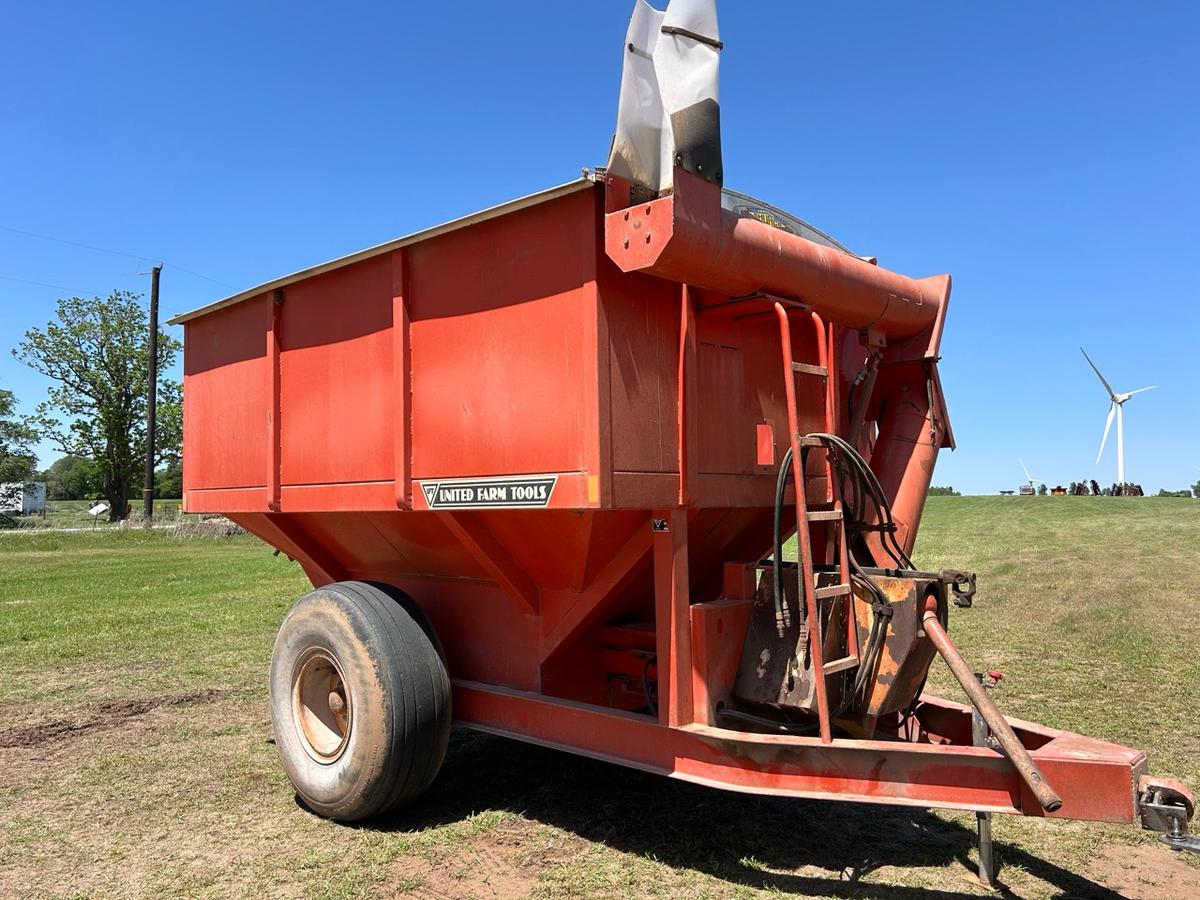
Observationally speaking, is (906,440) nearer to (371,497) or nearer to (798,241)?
(798,241)

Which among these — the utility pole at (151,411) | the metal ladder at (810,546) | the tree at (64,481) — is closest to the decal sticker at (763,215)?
the metal ladder at (810,546)

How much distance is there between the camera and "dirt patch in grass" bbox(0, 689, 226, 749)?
631 centimetres

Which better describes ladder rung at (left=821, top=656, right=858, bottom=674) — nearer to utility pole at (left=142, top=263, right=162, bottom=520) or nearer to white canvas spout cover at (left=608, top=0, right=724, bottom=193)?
white canvas spout cover at (left=608, top=0, right=724, bottom=193)

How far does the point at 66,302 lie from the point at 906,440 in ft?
161

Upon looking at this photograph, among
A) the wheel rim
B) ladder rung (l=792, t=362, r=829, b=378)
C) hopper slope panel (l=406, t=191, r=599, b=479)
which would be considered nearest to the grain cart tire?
the wheel rim

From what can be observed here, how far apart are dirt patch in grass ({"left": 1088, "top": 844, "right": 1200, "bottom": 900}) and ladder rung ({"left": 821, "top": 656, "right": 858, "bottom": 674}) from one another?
1455 mm

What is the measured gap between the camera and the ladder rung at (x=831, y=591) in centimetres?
379

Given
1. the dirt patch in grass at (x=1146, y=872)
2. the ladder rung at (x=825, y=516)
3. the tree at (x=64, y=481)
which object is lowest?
the dirt patch in grass at (x=1146, y=872)

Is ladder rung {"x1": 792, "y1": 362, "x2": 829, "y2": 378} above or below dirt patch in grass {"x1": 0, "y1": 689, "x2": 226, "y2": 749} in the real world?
above

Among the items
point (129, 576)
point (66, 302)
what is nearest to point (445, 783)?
point (129, 576)

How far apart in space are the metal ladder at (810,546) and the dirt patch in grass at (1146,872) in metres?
1.45

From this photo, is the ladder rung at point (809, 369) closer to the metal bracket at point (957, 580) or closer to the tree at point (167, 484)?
the metal bracket at point (957, 580)

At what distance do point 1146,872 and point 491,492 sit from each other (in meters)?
3.43

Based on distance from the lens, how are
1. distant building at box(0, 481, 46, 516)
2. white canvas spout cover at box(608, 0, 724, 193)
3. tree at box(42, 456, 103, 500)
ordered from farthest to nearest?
tree at box(42, 456, 103, 500)
distant building at box(0, 481, 46, 516)
white canvas spout cover at box(608, 0, 724, 193)
